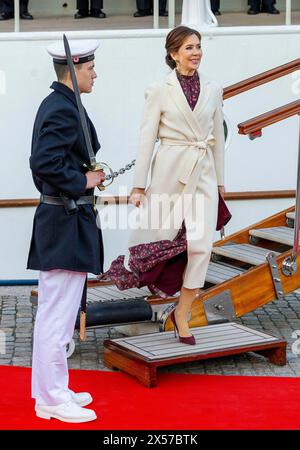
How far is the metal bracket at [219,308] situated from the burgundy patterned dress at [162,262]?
1.60 feet

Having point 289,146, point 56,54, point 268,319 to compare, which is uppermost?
point 56,54

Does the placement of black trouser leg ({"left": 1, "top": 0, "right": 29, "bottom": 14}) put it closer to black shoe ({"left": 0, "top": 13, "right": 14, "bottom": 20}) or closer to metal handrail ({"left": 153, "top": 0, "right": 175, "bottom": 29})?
black shoe ({"left": 0, "top": 13, "right": 14, "bottom": 20})

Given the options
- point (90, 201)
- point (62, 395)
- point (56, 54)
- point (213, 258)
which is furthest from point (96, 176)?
point (213, 258)

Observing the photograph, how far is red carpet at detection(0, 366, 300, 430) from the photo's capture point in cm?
561

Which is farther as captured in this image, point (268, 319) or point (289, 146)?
point (289, 146)

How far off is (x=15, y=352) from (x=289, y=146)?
10.5 ft

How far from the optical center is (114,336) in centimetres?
748

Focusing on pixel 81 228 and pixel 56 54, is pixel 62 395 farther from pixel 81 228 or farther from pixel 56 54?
pixel 56 54

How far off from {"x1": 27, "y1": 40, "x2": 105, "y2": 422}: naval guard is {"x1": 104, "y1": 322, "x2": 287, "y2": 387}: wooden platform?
29.1 inches

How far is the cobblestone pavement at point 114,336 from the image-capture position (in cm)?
672

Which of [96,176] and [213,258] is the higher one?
[96,176]

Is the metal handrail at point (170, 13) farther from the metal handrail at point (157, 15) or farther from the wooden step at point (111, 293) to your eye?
the wooden step at point (111, 293)
